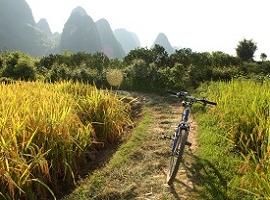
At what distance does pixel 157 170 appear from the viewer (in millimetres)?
8734

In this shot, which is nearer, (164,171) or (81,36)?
(164,171)

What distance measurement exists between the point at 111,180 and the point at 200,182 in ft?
5.38

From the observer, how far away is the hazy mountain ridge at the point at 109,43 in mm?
165800

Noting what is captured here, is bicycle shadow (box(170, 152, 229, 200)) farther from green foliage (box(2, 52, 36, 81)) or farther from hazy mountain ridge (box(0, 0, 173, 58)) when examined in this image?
hazy mountain ridge (box(0, 0, 173, 58))

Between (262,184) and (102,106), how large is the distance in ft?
20.6

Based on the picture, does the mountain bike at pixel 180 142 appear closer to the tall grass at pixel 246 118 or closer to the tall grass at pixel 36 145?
the tall grass at pixel 246 118

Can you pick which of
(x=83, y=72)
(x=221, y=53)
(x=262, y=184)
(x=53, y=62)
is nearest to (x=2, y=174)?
(x=262, y=184)

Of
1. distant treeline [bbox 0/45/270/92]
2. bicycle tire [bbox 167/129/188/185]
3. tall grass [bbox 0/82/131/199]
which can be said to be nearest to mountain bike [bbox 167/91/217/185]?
bicycle tire [bbox 167/129/188/185]

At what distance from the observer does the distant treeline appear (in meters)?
21.2

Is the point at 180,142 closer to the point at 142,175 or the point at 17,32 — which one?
the point at 142,175

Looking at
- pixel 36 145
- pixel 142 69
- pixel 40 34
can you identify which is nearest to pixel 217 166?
pixel 36 145

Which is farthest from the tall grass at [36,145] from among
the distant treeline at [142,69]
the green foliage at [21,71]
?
the green foliage at [21,71]

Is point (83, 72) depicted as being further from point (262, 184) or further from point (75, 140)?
point (262, 184)

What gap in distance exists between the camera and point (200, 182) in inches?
315
